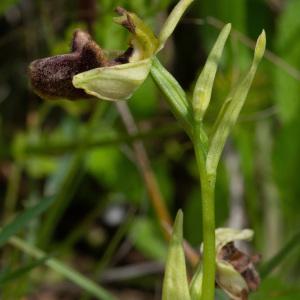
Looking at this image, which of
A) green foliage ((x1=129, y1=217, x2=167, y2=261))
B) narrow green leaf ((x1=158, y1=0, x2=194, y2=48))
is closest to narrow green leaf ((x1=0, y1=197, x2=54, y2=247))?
narrow green leaf ((x1=158, y1=0, x2=194, y2=48))

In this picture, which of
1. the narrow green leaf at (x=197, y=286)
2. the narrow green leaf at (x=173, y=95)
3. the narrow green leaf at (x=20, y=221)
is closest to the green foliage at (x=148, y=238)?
the narrow green leaf at (x=20, y=221)

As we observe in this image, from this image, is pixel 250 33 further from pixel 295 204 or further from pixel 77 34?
pixel 77 34

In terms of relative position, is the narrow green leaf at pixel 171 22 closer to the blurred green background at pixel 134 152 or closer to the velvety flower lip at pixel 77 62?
the velvety flower lip at pixel 77 62

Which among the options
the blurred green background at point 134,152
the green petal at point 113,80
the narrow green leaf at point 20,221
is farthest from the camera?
the blurred green background at point 134,152

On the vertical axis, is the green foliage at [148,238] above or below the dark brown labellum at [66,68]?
below

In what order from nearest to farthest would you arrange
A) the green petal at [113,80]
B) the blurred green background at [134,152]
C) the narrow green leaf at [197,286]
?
the green petal at [113,80]
the narrow green leaf at [197,286]
the blurred green background at [134,152]

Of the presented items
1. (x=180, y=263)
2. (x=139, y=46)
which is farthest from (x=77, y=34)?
(x=180, y=263)

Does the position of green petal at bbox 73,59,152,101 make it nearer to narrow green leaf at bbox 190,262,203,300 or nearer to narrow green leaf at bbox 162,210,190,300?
narrow green leaf at bbox 162,210,190,300
